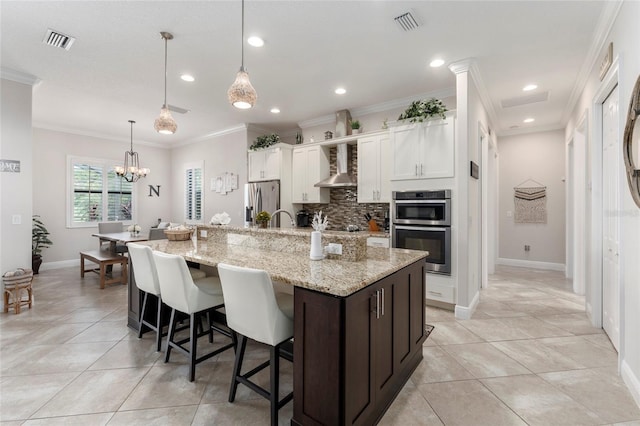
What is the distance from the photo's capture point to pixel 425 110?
3838 millimetres

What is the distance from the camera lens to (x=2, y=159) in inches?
144

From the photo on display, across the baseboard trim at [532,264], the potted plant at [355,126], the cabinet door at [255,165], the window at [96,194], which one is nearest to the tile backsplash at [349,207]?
the potted plant at [355,126]

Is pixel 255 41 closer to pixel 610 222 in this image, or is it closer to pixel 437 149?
pixel 437 149

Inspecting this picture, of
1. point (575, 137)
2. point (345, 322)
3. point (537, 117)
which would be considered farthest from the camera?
point (537, 117)

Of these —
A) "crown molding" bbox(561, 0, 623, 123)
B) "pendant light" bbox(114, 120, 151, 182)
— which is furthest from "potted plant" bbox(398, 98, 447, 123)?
"pendant light" bbox(114, 120, 151, 182)

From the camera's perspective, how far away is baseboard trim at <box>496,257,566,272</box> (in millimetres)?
5969

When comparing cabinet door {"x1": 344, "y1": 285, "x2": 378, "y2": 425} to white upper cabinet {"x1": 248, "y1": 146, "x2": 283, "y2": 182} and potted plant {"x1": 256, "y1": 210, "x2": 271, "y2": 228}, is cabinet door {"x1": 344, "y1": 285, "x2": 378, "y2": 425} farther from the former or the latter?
white upper cabinet {"x1": 248, "y1": 146, "x2": 283, "y2": 182}

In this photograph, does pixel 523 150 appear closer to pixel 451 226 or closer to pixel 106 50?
pixel 451 226

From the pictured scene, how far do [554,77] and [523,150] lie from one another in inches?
112

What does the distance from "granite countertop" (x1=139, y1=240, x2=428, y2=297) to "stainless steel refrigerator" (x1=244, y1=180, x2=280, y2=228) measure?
2.63m

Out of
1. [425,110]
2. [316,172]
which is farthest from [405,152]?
[316,172]

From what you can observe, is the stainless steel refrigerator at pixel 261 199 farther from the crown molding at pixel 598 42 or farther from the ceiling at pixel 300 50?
the crown molding at pixel 598 42

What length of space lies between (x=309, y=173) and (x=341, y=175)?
29.4 inches

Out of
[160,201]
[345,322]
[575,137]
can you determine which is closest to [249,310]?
[345,322]
